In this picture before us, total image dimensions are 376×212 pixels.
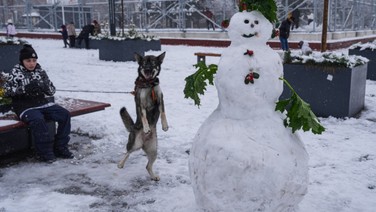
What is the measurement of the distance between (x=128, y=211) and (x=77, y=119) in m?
3.79

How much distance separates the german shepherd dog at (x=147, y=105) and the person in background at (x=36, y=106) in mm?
1263

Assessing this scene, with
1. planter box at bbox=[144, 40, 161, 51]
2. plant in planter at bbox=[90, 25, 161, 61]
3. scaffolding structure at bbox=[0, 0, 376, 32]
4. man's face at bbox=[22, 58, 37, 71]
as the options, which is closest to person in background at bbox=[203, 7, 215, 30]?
scaffolding structure at bbox=[0, 0, 376, 32]

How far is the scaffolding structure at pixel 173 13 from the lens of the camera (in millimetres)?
20094

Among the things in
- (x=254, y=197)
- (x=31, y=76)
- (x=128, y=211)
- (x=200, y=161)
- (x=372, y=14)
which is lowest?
(x=128, y=211)

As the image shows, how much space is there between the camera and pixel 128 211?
386cm

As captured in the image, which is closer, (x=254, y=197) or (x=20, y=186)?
(x=254, y=197)

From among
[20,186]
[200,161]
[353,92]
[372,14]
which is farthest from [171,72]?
[372,14]

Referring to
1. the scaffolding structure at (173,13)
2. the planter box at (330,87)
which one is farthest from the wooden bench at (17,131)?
the scaffolding structure at (173,13)

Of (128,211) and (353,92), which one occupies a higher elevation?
(353,92)

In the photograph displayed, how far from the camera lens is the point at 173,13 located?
2516cm

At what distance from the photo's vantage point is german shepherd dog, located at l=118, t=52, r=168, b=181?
439 cm

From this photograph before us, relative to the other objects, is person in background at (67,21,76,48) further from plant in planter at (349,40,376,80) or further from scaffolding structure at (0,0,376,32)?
plant in planter at (349,40,376,80)

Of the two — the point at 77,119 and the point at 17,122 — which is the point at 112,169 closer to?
the point at 17,122

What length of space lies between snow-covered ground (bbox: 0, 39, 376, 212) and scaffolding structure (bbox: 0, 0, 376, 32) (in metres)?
11.5
